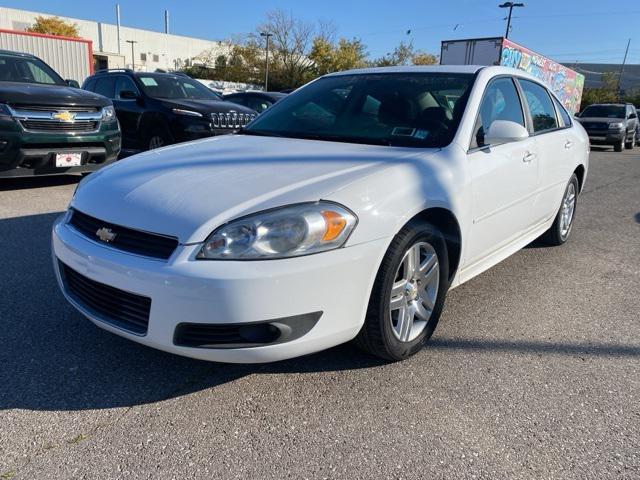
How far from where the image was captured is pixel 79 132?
20.8ft

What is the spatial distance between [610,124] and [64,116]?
1774cm

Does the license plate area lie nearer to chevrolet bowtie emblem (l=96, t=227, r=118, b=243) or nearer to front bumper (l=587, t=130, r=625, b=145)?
chevrolet bowtie emblem (l=96, t=227, r=118, b=243)

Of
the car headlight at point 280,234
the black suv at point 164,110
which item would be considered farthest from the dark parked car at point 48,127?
the car headlight at point 280,234

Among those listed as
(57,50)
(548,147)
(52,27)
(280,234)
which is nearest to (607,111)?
(548,147)

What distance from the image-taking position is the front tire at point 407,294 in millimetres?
2381

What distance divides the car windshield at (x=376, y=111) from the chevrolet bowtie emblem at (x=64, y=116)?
3496mm

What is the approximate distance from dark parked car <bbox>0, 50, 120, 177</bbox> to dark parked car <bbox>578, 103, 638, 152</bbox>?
1677 centimetres

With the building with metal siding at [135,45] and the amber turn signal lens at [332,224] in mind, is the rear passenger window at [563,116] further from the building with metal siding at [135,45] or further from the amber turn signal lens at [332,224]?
the building with metal siding at [135,45]

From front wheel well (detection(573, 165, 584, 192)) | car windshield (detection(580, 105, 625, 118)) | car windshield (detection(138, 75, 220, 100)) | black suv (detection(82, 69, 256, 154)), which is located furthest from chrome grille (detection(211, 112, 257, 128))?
car windshield (detection(580, 105, 625, 118))

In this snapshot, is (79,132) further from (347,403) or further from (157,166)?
(347,403)

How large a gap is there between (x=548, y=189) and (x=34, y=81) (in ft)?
21.9

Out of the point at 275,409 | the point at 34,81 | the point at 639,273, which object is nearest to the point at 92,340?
the point at 275,409

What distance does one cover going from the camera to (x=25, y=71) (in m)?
7.11

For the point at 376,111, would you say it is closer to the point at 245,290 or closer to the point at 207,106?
the point at 245,290
